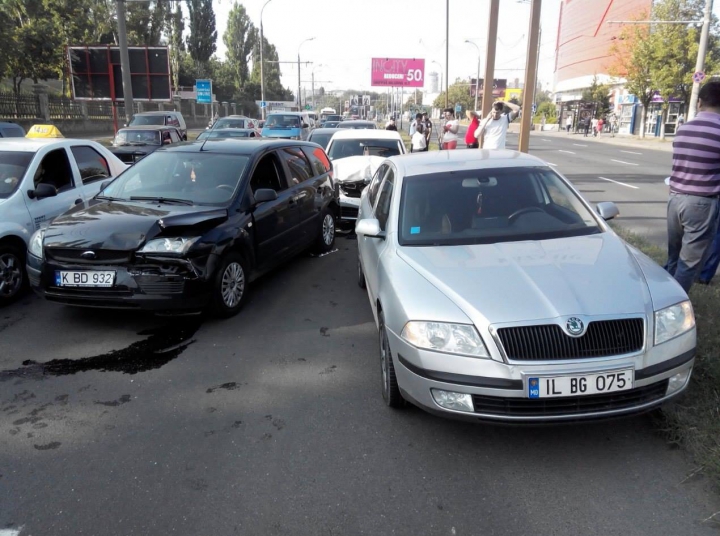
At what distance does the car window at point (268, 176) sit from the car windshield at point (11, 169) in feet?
8.72

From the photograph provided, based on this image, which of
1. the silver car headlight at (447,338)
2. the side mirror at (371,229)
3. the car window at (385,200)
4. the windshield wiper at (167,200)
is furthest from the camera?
the windshield wiper at (167,200)

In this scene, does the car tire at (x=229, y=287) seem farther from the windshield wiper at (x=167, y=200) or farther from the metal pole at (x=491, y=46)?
the metal pole at (x=491, y=46)

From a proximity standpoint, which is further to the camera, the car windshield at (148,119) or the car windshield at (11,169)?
the car windshield at (148,119)

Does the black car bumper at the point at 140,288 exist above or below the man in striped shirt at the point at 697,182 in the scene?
below

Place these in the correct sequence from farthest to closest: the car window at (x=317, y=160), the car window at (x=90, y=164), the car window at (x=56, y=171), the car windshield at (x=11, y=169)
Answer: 1. the car window at (x=317, y=160)
2. the car window at (x=90, y=164)
3. the car window at (x=56, y=171)
4. the car windshield at (x=11, y=169)

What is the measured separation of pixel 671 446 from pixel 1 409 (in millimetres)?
4283

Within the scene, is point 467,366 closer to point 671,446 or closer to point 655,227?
point 671,446

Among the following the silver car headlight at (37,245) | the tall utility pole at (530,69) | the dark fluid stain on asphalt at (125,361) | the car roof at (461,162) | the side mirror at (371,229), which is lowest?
the dark fluid stain on asphalt at (125,361)

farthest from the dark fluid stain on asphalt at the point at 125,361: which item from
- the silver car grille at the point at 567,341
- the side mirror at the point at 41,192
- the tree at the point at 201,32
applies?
the tree at the point at 201,32

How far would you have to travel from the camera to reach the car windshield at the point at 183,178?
6.05m

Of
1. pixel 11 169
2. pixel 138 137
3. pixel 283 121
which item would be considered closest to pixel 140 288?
pixel 11 169

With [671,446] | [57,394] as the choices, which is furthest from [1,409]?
[671,446]

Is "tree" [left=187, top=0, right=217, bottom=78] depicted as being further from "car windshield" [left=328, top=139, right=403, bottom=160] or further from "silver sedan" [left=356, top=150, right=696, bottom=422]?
"silver sedan" [left=356, top=150, right=696, bottom=422]

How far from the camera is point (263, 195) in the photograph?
612 centimetres
